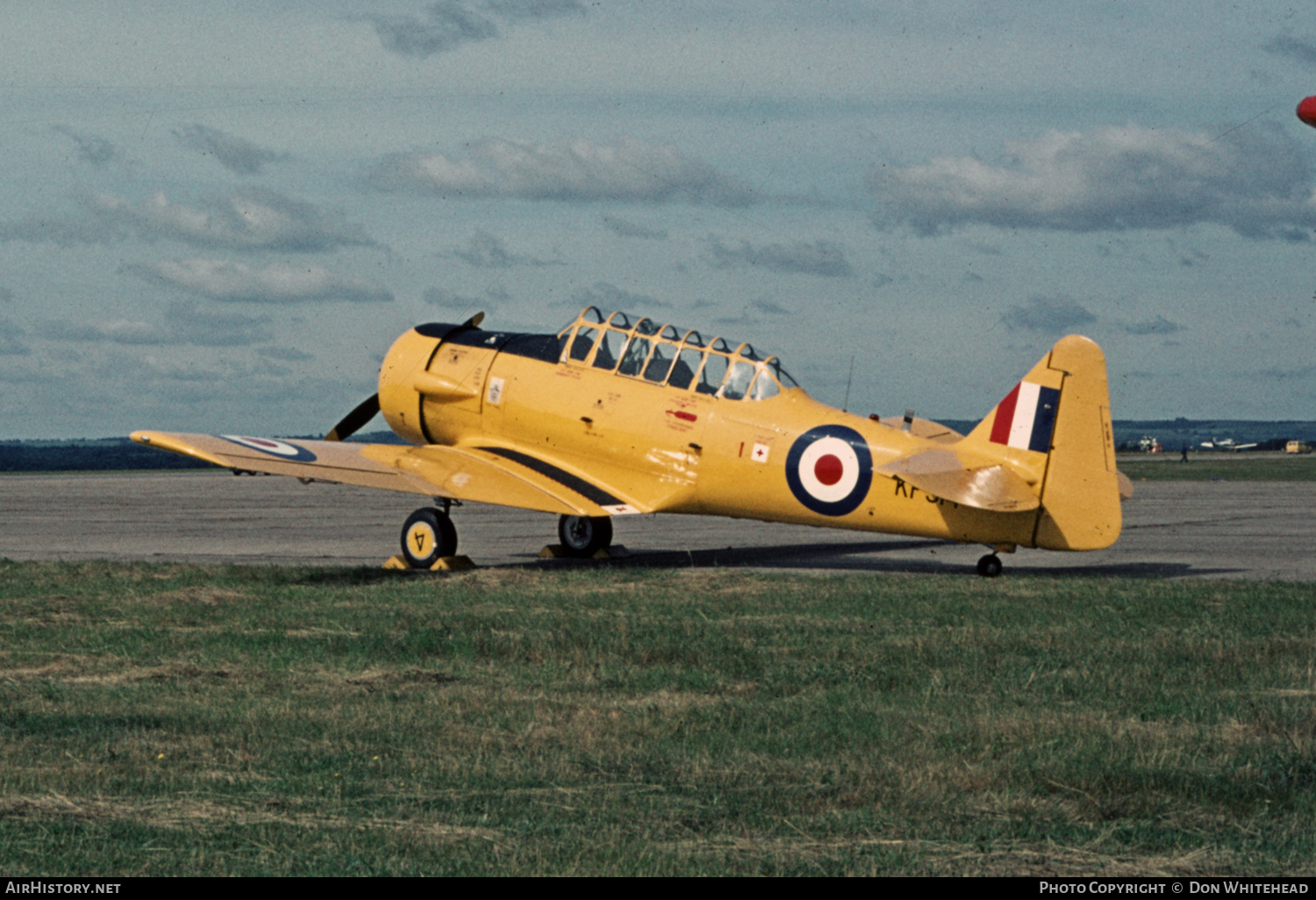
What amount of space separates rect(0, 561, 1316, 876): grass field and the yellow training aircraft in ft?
6.84

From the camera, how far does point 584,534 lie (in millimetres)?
19328

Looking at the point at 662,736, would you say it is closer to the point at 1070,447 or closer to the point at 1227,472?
the point at 1070,447

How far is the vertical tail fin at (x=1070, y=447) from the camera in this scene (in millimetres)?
14906

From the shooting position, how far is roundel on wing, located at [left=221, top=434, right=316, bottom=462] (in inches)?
674

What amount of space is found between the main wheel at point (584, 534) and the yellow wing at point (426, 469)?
4.55 feet

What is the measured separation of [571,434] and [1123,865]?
43.6 feet

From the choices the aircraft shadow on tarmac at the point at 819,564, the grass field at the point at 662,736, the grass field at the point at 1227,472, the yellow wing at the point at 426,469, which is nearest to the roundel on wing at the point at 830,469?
the aircraft shadow on tarmac at the point at 819,564

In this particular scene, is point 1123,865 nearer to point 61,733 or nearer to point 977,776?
point 977,776

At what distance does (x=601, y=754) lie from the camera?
23.3 ft

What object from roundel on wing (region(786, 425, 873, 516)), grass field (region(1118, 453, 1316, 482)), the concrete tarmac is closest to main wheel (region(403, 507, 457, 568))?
the concrete tarmac

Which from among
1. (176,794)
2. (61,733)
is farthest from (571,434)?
(176,794)

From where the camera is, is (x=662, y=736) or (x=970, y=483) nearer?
(x=662, y=736)

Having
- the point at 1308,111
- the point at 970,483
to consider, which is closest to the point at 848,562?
the point at 970,483

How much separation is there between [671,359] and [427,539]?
12.6 feet
